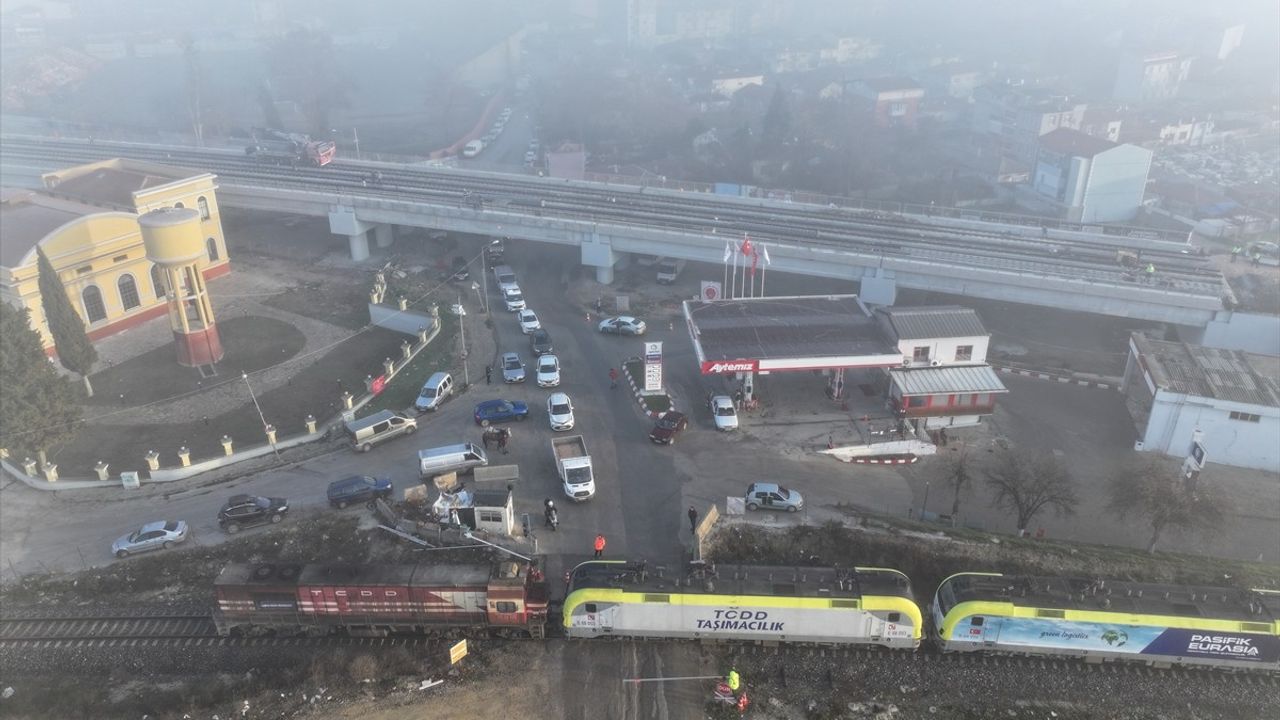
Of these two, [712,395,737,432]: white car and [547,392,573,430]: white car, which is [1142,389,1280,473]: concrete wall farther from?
[547,392,573,430]: white car

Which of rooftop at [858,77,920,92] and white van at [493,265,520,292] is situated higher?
rooftop at [858,77,920,92]

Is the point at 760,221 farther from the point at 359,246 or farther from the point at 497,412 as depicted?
the point at 359,246

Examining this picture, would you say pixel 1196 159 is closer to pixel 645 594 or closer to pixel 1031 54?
pixel 1031 54

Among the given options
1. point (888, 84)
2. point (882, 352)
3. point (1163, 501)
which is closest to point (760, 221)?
point (882, 352)

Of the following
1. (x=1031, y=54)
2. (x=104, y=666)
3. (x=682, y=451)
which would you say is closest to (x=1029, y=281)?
(x=682, y=451)

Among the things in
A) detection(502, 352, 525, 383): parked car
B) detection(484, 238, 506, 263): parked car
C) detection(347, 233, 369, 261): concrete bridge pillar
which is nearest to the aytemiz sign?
detection(502, 352, 525, 383): parked car
